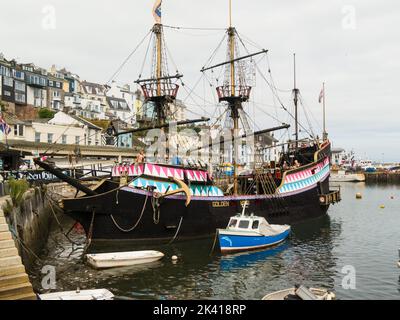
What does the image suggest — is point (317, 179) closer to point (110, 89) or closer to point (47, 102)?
point (47, 102)

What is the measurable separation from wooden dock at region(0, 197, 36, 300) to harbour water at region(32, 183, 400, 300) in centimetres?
490

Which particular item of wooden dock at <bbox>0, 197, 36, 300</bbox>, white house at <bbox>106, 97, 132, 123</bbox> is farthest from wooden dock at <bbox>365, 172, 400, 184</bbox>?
wooden dock at <bbox>0, 197, 36, 300</bbox>

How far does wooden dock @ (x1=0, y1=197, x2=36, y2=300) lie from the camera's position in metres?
11.7

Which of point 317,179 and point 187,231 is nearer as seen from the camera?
point 187,231

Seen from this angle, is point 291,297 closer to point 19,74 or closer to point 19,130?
point 19,130

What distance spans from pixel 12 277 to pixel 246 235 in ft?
48.0

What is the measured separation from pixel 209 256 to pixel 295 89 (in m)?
33.7

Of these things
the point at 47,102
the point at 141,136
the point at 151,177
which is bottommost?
the point at 151,177

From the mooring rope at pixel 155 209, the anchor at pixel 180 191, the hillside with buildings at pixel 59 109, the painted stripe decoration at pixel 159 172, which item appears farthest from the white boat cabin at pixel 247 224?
the hillside with buildings at pixel 59 109

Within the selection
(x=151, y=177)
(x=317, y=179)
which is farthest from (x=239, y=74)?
(x=151, y=177)

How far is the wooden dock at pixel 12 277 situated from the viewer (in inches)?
460

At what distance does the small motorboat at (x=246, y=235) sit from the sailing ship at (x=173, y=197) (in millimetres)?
3265

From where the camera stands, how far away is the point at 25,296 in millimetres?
11719

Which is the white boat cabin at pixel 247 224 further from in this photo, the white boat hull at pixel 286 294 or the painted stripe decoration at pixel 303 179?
the white boat hull at pixel 286 294
